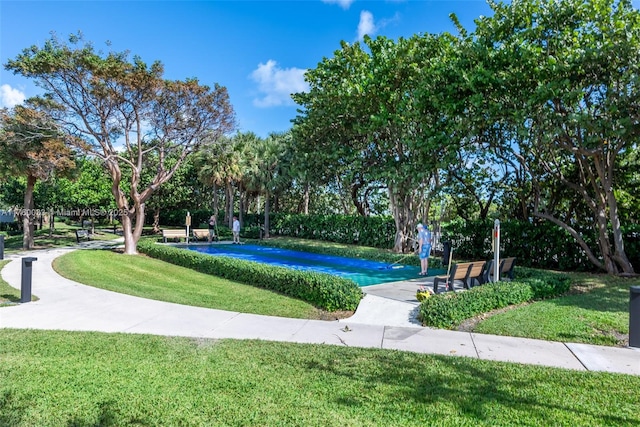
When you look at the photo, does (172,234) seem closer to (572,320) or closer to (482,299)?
(482,299)

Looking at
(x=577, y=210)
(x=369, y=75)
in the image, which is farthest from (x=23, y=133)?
(x=577, y=210)

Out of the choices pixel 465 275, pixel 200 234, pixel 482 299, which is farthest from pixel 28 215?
pixel 482 299

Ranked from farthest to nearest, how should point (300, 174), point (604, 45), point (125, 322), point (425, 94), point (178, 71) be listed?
point (300, 174) < point (178, 71) < point (425, 94) < point (604, 45) < point (125, 322)

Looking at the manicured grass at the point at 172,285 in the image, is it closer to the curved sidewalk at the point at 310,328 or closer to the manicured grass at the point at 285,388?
the curved sidewalk at the point at 310,328

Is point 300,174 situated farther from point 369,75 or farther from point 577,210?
point 577,210

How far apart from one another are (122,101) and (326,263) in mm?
11772

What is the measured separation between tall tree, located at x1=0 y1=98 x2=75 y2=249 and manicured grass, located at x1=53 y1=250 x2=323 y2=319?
474 centimetres

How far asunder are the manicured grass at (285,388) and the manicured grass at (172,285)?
2.67m

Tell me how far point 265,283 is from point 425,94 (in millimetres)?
8265

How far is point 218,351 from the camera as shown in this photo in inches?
209

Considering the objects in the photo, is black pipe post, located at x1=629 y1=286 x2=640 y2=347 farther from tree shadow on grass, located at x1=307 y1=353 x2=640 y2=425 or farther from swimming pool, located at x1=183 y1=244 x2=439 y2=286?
swimming pool, located at x1=183 y1=244 x2=439 y2=286

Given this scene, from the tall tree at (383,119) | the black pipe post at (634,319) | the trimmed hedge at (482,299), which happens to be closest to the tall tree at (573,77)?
the tall tree at (383,119)

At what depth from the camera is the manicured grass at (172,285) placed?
→ 823 centimetres

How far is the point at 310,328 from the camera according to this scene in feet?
21.9
